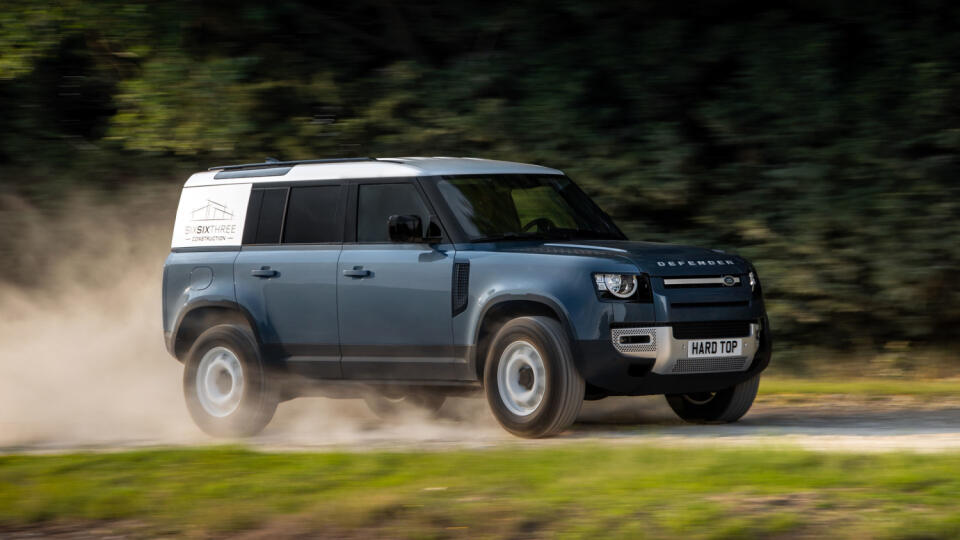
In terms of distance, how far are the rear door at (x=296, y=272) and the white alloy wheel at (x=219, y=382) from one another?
37 centimetres

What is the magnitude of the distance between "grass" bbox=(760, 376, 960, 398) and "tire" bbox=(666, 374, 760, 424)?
2.52 metres

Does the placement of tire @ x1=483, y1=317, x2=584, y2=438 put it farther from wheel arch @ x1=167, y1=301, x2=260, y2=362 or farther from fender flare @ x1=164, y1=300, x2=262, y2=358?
wheel arch @ x1=167, y1=301, x2=260, y2=362

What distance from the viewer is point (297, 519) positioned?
7.21 meters

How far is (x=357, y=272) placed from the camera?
10734mm

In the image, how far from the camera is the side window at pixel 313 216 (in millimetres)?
11133

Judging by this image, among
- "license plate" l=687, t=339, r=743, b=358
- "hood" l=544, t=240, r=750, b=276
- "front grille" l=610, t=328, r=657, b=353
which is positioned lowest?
"license plate" l=687, t=339, r=743, b=358

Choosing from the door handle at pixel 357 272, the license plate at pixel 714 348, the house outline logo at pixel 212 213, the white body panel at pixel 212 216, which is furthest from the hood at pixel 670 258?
the house outline logo at pixel 212 213

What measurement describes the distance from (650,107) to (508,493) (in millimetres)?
8805

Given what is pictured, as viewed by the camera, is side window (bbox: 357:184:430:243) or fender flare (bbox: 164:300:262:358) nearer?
side window (bbox: 357:184:430:243)

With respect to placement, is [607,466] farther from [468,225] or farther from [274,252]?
[274,252]

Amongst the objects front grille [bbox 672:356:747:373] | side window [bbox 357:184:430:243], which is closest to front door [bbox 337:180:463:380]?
side window [bbox 357:184:430:243]

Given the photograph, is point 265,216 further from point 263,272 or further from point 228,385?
point 228,385

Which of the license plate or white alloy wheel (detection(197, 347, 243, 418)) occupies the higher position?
the license plate

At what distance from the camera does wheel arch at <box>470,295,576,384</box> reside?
971cm
